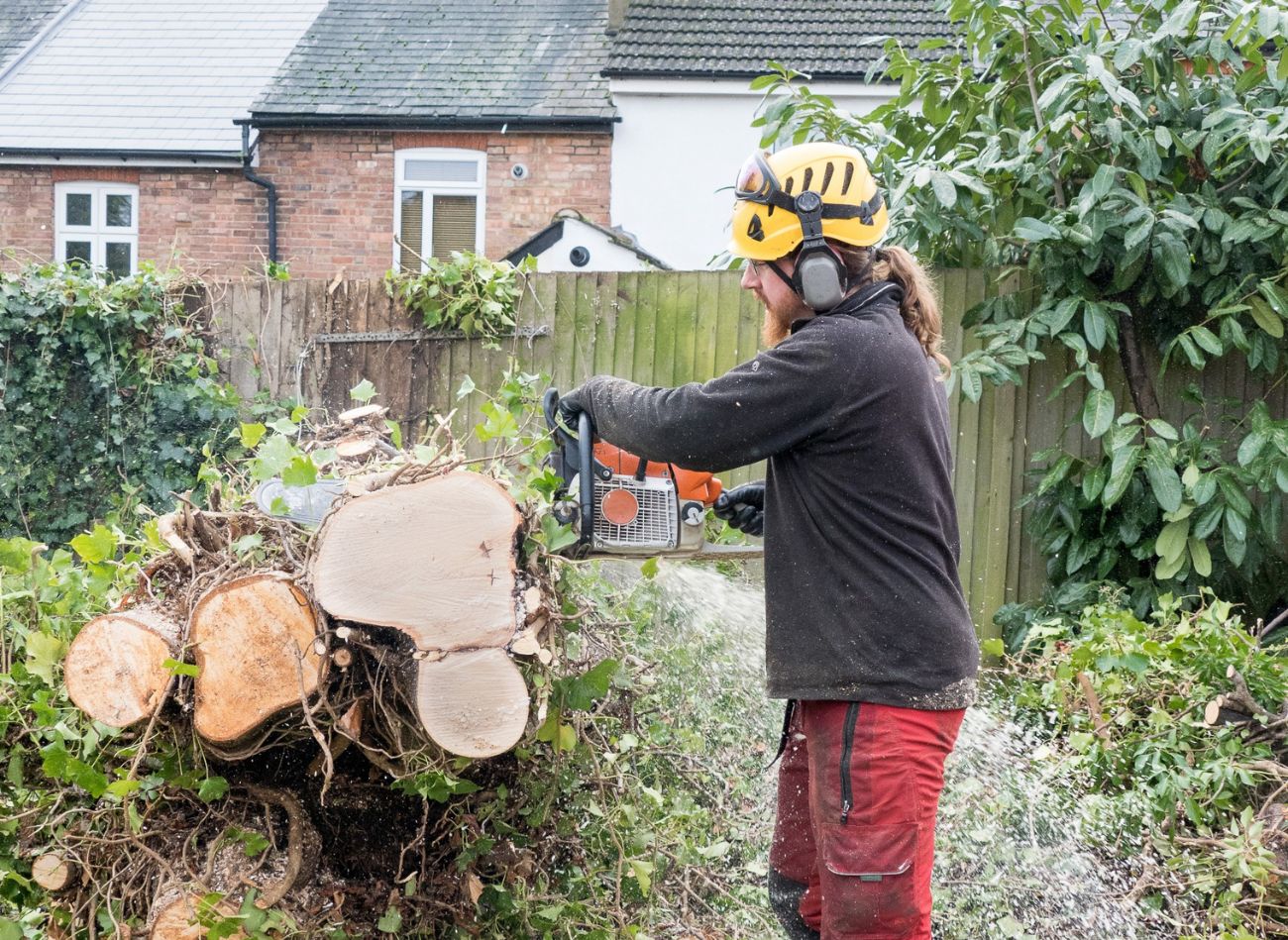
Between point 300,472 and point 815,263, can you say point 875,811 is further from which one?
point 300,472

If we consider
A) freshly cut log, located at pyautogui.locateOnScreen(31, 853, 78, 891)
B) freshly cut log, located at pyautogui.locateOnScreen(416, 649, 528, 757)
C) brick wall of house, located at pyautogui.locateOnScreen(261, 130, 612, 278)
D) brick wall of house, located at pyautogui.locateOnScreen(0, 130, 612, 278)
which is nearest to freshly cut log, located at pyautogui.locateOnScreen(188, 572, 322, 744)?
freshly cut log, located at pyautogui.locateOnScreen(416, 649, 528, 757)

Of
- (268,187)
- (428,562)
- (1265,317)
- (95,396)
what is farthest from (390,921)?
(268,187)

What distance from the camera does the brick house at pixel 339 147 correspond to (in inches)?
508

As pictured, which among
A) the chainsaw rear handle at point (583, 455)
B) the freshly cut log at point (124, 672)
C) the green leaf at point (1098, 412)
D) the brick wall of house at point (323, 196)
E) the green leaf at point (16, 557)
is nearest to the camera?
the freshly cut log at point (124, 672)

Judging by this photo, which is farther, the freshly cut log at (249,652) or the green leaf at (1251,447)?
Answer: the green leaf at (1251,447)

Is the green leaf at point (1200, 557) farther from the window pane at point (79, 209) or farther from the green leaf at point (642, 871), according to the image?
the window pane at point (79, 209)

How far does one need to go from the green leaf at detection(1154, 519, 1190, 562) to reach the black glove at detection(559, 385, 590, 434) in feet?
10.7

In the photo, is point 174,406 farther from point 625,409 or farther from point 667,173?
point 667,173

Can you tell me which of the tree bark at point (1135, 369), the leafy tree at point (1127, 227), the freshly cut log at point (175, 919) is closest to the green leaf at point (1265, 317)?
the leafy tree at point (1127, 227)

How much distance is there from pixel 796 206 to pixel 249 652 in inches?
60.9

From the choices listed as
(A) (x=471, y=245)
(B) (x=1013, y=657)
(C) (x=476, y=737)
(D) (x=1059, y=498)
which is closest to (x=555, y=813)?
(C) (x=476, y=737)

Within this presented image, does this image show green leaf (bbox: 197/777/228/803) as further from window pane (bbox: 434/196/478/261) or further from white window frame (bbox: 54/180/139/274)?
white window frame (bbox: 54/180/139/274)

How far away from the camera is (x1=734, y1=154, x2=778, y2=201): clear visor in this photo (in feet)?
9.08

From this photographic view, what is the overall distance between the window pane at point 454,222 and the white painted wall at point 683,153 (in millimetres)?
1798
